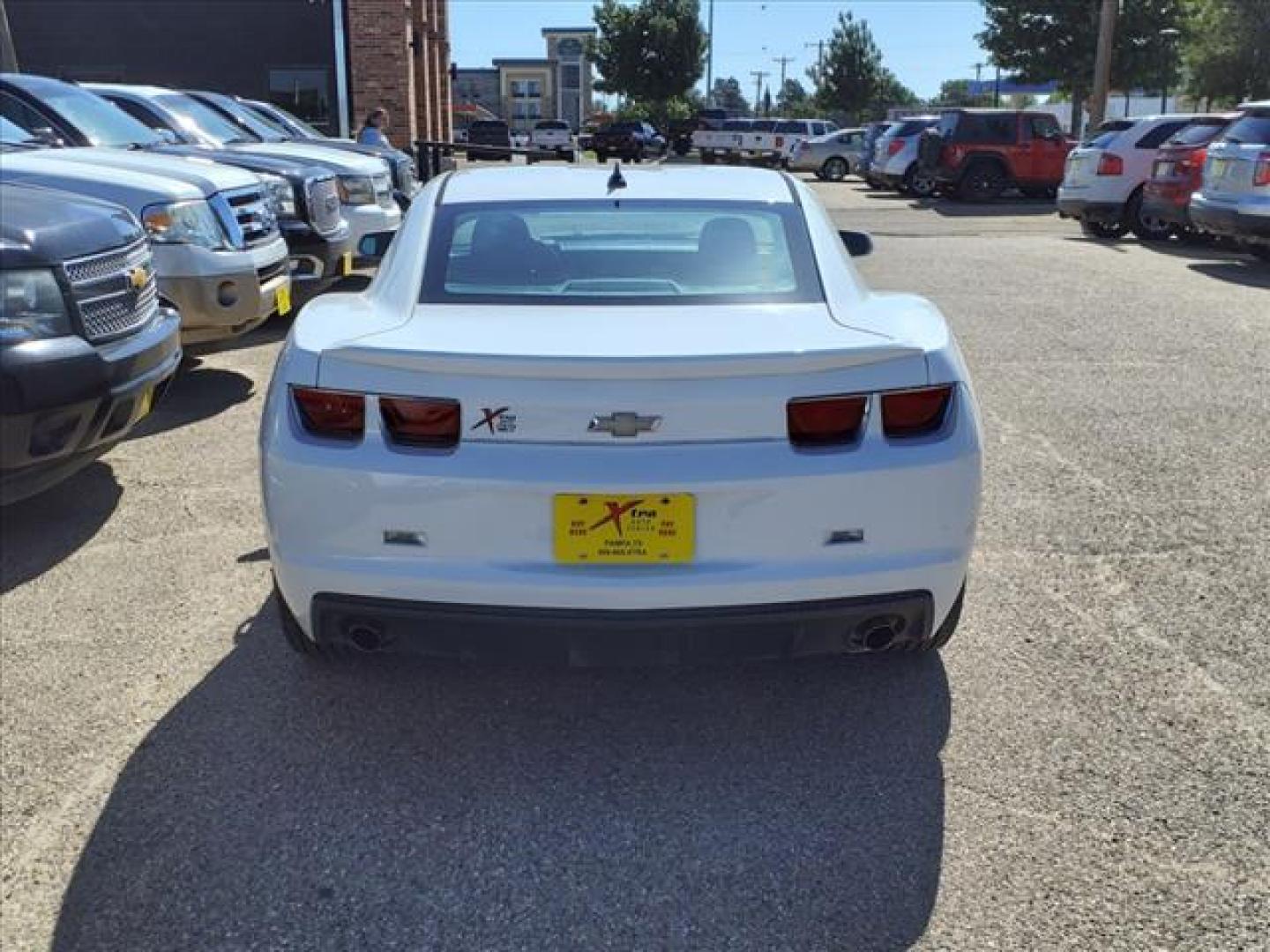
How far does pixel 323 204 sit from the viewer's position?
359 inches

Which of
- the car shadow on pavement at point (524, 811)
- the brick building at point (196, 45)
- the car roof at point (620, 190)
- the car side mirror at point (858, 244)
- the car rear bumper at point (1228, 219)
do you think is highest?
the brick building at point (196, 45)

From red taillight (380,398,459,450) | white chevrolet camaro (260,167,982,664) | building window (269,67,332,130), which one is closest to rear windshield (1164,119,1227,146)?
white chevrolet camaro (260,167,982,664)

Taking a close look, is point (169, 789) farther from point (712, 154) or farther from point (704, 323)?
point (712, 154)

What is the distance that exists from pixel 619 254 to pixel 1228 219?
10.5 m

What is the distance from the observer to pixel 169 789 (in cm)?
304

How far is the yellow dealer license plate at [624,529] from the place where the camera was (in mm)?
2822

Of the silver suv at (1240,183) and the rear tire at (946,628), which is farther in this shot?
the silver suv at (1240,183)

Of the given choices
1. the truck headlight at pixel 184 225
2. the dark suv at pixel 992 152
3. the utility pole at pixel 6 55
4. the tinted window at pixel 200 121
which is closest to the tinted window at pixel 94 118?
the tinted window at pixel 200 121

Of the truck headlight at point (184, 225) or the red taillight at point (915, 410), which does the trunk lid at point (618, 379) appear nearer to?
the red taillight at point (915, 410)

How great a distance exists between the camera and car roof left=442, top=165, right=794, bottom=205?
154 inches

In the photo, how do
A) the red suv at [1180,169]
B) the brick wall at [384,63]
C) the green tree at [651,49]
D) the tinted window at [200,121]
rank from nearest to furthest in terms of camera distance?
the tinted window at [200,121]
the red suv at [1180,169]
the brick wall at [384,63]
the green tree at [651,49]

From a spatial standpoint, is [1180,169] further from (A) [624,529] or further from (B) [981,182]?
(A) [624,529]

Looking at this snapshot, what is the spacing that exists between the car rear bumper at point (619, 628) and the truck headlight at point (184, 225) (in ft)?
14.2

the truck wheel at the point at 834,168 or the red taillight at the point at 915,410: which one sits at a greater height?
the red taillight at the point at 915,410
